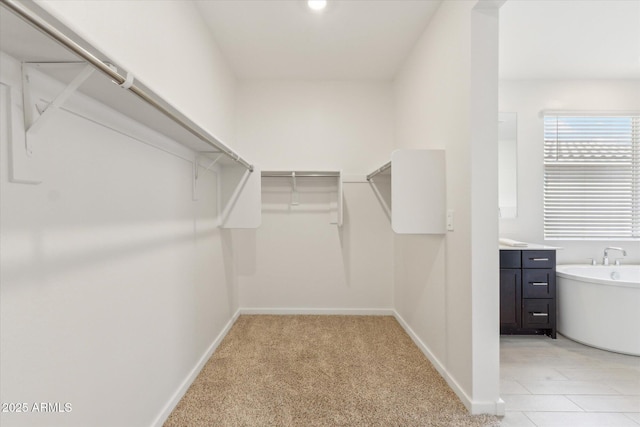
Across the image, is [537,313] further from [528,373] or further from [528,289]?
[528,373]

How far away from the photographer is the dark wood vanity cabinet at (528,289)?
9.81ft

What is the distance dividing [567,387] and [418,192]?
1580 mm

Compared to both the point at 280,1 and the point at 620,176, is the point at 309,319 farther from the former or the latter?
the point at 620,176

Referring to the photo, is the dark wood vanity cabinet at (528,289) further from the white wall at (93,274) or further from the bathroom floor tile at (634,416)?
the white wall at (93,274)

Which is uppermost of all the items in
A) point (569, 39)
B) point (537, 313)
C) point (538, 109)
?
point (569, 39)

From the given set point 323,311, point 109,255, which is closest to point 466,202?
point 109,255

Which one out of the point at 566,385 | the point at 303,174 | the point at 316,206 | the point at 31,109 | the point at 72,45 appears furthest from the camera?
the point at 316,206

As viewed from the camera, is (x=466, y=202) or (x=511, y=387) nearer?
(x=466, y=202)

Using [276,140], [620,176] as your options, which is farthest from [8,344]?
[620,176]

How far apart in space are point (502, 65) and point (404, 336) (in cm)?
277

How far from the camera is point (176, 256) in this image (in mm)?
1934

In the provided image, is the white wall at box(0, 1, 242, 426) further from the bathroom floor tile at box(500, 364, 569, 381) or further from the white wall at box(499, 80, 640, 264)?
the white wall at box(499, 80, 640, 264)

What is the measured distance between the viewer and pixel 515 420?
1.78 meters

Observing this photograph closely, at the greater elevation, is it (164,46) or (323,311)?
(164,46)
